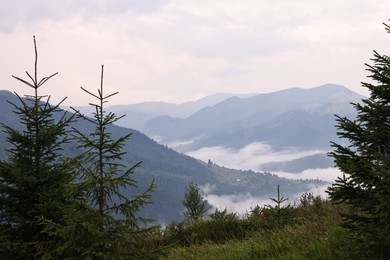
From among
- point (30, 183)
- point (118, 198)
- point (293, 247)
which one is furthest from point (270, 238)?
point (30, 183)

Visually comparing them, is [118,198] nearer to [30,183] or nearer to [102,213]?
[102,213]

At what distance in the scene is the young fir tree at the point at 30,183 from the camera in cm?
A: 759

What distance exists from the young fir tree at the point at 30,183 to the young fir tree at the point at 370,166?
5611 mm

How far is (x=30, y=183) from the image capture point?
7.87 meters

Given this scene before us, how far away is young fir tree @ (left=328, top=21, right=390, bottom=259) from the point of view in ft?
15.7

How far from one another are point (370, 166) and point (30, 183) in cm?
685

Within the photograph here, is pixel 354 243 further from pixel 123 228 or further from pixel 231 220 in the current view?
pixel 231 220

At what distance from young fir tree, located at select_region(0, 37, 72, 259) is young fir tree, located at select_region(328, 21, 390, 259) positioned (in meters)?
5.61

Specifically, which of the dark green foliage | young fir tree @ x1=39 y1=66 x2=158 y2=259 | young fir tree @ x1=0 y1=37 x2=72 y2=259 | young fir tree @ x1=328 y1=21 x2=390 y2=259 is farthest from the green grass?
young fir tree @ x1=0 y1=37 x2=72 y2=259

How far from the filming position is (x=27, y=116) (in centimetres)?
845

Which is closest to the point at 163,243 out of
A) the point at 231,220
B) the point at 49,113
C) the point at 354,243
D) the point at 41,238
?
the point at 231,220

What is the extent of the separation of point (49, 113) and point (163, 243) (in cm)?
591

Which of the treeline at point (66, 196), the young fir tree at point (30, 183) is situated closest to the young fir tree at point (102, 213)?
the treeline at point (66, 196)

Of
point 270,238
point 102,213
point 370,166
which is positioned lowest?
point 270,238
